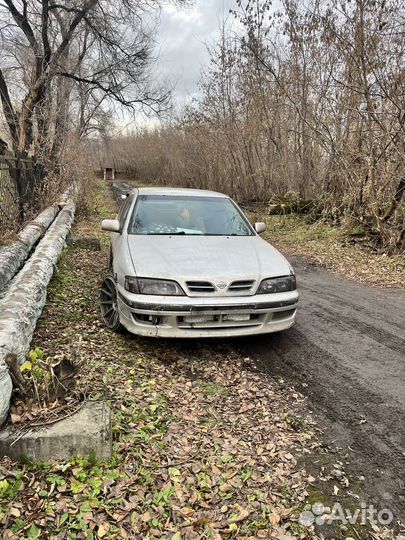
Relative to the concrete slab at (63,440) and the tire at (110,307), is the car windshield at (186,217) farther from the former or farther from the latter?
the concrete slab at (63,440)

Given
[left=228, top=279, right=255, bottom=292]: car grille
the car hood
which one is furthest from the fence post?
[left=228, top=279, right=255, bottom=292]: car grille

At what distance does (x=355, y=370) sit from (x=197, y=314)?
1657 mm

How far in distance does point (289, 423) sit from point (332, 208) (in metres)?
8.98

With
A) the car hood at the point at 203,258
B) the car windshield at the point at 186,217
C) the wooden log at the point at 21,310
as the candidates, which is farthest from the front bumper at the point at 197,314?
the car windshield at the point at 186,217

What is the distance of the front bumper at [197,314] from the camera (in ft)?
12.5

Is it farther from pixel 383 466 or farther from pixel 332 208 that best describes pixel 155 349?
pixel 332 208

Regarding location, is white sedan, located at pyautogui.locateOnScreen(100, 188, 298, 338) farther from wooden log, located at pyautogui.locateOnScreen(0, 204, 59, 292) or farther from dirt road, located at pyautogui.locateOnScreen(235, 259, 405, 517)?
wooden log, located at pyautogui.locateOnScreen(0, 204, 59, 292)

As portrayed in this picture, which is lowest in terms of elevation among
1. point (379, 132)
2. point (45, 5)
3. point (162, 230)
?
point (162, 230)

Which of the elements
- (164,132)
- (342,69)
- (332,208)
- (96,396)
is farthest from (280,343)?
(164,132)

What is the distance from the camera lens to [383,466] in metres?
2.69

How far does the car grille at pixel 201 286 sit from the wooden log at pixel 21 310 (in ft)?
4.84

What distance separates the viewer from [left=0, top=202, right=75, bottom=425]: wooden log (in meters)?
2.51

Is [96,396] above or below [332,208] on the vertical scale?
below

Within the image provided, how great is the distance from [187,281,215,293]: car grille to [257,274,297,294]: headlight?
520 mm
